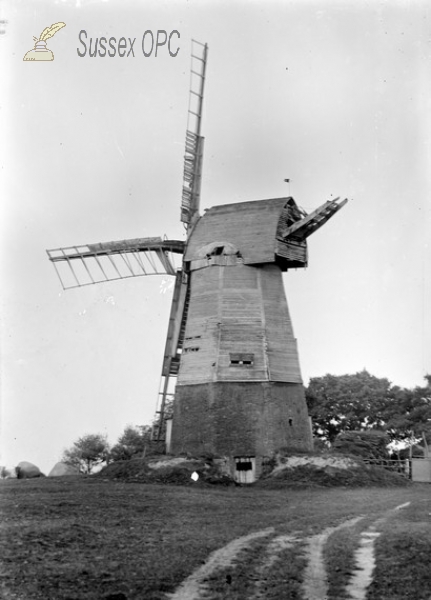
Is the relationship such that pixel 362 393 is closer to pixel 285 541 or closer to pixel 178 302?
pixel 178 302

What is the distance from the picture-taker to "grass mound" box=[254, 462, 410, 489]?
2826 centimetres

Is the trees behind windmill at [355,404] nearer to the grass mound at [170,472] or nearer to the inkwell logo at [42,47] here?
the grass mound at [170,472]

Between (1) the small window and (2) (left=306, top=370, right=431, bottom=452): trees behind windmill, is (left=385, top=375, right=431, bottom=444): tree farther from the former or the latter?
(1) the small window

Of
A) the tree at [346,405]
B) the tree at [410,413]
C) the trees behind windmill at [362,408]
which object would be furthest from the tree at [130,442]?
the tree at [410,413]

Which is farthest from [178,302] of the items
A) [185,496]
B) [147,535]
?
[147,535]

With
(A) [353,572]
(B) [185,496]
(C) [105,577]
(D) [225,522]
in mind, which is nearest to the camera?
(C) [105,577]

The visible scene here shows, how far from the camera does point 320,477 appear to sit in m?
28.6

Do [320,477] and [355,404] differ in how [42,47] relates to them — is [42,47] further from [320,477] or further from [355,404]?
[355,404]

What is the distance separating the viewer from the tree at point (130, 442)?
55281 mm

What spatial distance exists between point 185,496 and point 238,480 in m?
7.59

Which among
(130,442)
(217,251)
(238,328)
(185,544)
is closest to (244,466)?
(238,328)

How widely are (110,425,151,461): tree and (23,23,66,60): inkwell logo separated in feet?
135

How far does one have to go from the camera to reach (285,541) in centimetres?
1457

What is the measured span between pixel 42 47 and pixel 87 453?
5232 cm
